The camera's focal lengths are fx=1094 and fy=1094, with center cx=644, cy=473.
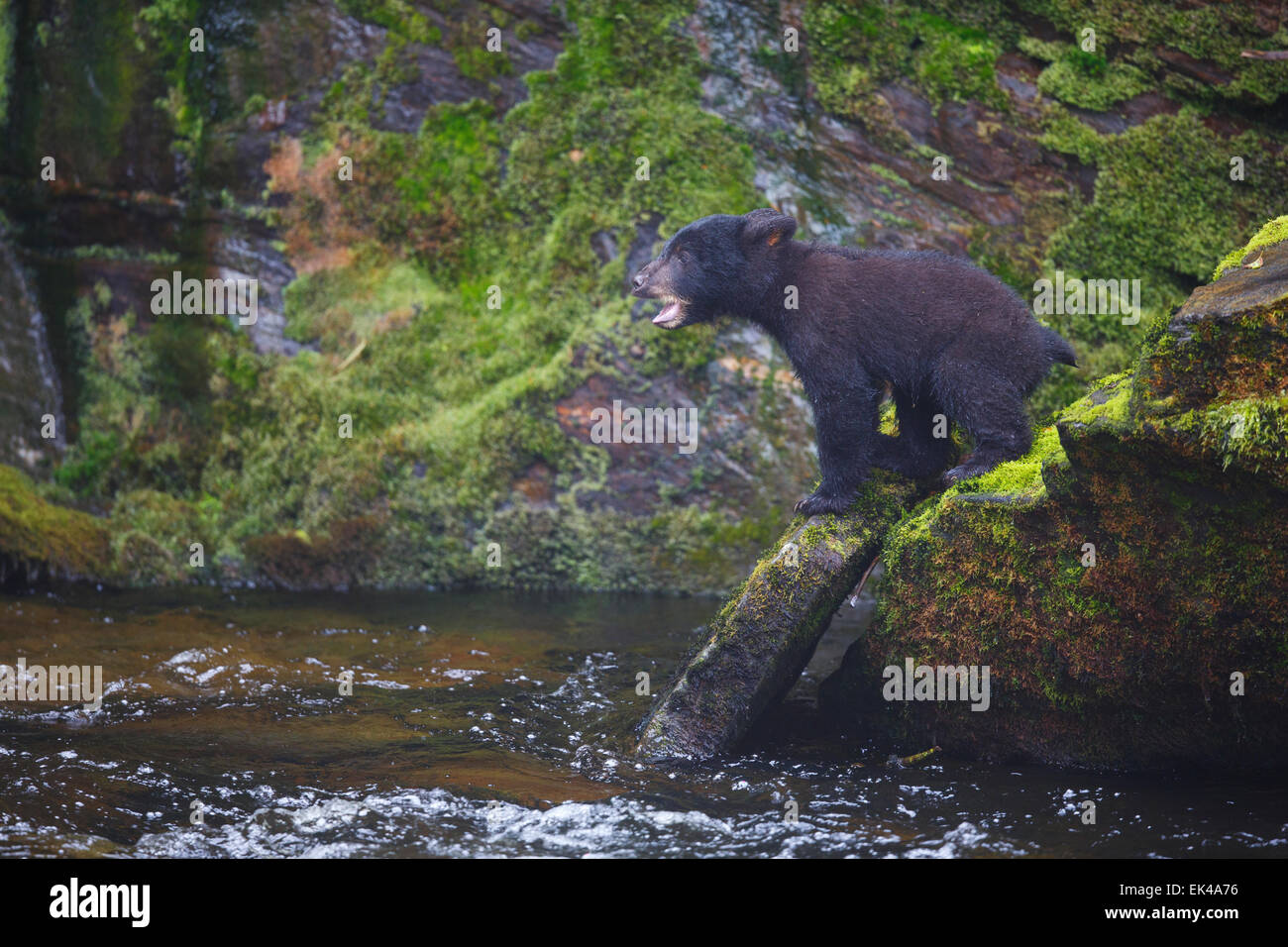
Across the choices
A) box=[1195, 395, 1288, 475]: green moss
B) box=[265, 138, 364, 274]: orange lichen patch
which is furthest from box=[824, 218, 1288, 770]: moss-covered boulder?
box=[265, 138, 364, 274]: orange lichen patch

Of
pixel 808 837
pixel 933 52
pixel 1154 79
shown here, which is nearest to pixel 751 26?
pixel 933 52

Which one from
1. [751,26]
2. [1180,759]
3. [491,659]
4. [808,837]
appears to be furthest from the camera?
[751,26]

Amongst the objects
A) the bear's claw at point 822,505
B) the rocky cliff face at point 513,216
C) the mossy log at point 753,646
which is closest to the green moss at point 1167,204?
the rocky cliff face at point 513,216

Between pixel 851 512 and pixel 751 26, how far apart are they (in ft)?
20.0

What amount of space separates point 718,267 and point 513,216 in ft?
13.8

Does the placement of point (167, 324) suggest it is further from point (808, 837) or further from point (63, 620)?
point (808, 837)

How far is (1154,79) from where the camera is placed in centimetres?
919

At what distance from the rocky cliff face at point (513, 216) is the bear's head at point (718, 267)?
2998 millimetres

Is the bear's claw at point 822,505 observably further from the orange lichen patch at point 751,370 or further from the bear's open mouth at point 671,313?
the orange lichen patch at point 751,370

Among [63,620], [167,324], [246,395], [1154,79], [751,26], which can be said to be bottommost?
[63,620]

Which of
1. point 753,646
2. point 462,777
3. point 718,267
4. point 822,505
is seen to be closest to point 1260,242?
point 822,505

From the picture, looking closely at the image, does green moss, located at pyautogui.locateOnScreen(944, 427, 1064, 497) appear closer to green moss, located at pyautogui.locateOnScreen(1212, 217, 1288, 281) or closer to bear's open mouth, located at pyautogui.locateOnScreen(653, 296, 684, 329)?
green moss, located at pyautogui.locateOnScreen(1212, 217, 1288, 281)

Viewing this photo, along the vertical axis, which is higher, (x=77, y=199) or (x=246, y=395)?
(x=77, y=199)

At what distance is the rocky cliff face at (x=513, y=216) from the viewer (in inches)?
358
